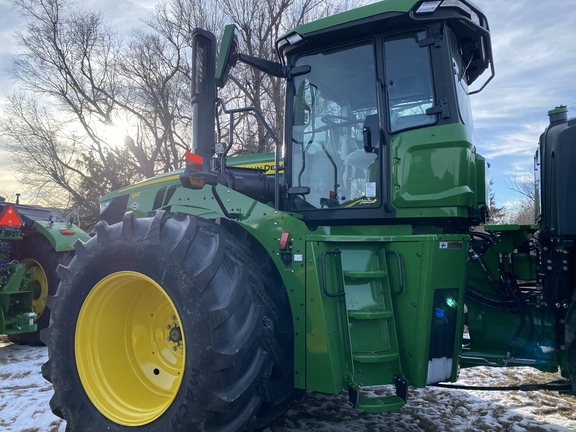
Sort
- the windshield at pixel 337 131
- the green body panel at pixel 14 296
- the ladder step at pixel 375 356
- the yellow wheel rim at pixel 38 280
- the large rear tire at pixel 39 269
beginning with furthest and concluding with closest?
the yellow wheel rim at pixel 38 280 → the large rear tire at pixel 39 269 → the green body panel at pixel 14 296 → the windshield at pixel 337 131 → the ladder step at pixel 375 356

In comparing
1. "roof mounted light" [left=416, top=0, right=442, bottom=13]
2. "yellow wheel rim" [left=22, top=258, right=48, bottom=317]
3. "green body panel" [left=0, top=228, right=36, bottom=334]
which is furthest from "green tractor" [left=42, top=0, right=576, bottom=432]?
"yellow wheel rim" [left=22, top=258, right=48, bottom=317]

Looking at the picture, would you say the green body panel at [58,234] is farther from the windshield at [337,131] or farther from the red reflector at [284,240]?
the red reflector at [284,240]

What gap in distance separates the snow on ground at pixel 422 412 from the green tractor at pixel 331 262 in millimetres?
615

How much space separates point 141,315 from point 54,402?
78 centimetres

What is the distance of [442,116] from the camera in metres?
3.11

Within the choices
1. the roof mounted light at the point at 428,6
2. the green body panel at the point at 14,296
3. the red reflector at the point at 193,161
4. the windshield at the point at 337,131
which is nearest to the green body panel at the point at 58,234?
the green body panel at the point at 14,296

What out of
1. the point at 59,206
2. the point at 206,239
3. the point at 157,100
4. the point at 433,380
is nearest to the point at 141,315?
the point at 206,239

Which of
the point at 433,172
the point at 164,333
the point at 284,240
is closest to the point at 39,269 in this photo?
the point at 164,333

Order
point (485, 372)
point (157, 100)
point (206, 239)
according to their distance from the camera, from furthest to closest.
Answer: point (157, 100)
point (485, 372)
point (206, 239)

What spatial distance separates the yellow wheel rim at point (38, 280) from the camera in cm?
691

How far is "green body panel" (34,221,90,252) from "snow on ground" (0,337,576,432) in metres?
2.27

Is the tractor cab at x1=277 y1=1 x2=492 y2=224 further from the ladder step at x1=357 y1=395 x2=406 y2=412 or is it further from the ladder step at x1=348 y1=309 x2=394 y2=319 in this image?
the ladder step at x1=357 y1=395 x2=406 y2=412

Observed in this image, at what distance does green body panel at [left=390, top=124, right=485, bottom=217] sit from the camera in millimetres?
3033

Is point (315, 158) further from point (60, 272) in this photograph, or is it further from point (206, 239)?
point (60, 272)
